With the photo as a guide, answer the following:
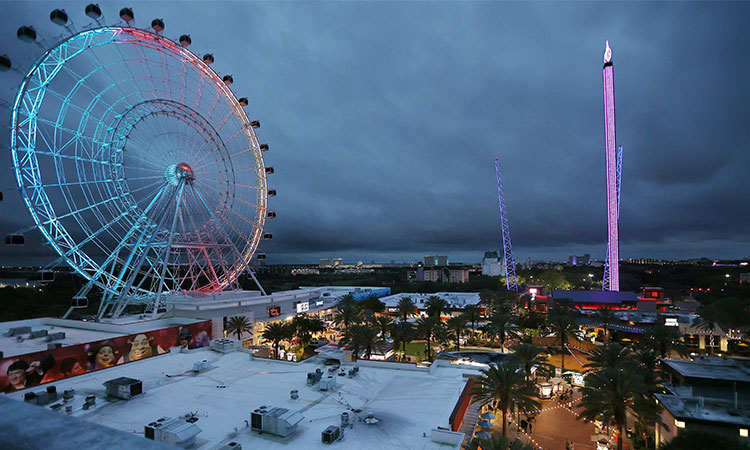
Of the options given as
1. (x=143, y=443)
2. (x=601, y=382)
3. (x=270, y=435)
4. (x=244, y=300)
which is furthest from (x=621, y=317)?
(x=143, y=443)

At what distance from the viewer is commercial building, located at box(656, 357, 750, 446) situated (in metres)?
23.7

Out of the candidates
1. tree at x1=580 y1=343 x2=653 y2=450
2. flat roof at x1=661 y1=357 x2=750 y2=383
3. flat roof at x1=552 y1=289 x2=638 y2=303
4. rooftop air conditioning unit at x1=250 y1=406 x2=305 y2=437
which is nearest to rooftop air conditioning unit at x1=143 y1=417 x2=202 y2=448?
rooftop air conditioning unit at x1=250 y1=406 x2=305 y2=437

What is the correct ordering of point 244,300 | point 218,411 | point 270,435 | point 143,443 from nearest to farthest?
point 143,443
point 270,435
point 218,411
point 244,300

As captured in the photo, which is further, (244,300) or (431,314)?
(431,314)

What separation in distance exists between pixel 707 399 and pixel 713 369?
7476 mm

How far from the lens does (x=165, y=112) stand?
4506cm

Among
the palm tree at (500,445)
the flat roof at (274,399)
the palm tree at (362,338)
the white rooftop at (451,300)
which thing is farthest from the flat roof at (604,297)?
the palm tree at (500,445)

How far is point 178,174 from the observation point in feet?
156

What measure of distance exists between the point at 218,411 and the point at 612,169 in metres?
90.4

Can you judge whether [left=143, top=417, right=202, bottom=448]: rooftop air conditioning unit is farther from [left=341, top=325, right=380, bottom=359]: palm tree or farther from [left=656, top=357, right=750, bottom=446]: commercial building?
[left=656, top=357, right=750, bottom=446]: commercial building

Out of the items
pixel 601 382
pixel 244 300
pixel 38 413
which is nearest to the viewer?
pixel 38 413

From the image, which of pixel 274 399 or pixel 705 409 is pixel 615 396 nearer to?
pixel 705 409

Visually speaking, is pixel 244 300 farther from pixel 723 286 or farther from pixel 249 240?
pixel 723 286

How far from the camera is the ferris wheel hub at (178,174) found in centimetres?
4709
